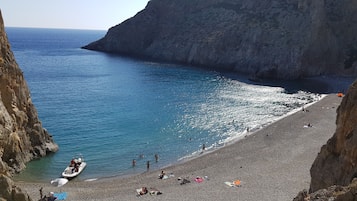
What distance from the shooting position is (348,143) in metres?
17.6

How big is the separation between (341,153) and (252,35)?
89.6m

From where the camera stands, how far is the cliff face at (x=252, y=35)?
308 ft

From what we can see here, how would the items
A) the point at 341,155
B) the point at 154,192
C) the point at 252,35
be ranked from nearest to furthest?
1. the point at 341,155
2. the point at 154,192
3. the point at 252,35

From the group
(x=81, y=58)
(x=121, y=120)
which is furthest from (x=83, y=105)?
(x=81, y=58)

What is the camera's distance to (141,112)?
6016cm

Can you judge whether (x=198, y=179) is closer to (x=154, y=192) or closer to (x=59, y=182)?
(x=154, y=192)

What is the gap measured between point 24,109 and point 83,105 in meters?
24.4

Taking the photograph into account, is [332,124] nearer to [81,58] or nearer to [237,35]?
[237,35]

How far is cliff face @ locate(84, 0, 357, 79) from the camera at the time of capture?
93.9 metres

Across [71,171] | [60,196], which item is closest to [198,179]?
[60,196]

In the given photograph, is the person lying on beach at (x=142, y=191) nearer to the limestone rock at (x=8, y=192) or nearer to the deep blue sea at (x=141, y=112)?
the deep blue sea at (x=141, y=112)

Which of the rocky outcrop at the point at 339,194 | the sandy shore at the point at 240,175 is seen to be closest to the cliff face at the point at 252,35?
the sandy shore at the point at 240,175

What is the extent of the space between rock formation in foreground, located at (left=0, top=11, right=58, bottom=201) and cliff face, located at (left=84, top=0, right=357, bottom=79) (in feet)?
203

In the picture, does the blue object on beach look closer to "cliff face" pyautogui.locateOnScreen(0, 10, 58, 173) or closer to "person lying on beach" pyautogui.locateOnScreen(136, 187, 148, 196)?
"person lying on beach" pyautogui.locateOnScreen(136, 187, 148, 196)
